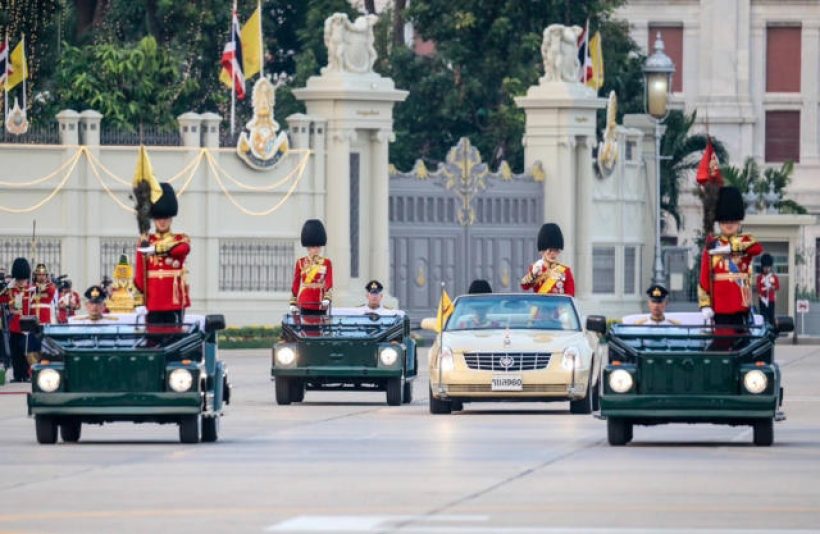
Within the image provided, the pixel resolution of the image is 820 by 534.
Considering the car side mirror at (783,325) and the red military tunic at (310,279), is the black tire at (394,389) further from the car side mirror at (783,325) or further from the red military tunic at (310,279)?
the car side mirror at (783,325)

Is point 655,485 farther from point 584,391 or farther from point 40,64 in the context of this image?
point 40,64

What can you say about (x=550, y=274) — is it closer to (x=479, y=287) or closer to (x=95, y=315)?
(x=479, y=287)

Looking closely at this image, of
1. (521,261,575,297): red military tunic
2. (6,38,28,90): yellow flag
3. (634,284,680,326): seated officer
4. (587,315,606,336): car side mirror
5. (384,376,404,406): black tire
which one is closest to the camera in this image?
(587,315,606,336): car side mirror

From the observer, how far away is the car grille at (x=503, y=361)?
2894cm

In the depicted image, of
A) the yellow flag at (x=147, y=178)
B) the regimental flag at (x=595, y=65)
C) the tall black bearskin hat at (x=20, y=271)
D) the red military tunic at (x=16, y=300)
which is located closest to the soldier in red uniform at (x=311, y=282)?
the red military tunic at (x=16, y=300)

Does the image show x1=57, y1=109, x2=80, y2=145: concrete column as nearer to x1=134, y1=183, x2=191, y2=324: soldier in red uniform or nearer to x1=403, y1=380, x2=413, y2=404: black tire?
x1=403, y1=380, x2=413, y2=404: black tire

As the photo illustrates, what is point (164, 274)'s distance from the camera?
84.1 ft

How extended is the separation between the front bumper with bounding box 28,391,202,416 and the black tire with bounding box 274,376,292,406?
7813mm

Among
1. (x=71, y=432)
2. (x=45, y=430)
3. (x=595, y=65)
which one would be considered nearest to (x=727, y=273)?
(x=71, y=432)

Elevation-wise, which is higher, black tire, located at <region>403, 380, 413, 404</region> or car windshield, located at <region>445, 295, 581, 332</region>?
car windshield, located at <region>445, 295, 581, 332</region>

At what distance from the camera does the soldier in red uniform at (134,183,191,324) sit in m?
25.6

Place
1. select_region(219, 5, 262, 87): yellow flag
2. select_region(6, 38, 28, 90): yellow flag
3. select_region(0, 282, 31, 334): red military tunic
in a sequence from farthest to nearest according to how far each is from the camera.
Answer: select_region(219, 5, 262, 87): yellow flag → select_region(6, 38, 28, 90): yellow flag → select_region(0, 282, 31, 334): red military tunic

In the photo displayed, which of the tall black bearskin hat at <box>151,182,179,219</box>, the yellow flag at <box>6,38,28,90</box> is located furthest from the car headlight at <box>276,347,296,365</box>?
the yellow flag at <box>6,38,28,90</box>

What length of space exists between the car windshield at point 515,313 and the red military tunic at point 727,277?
442cm
